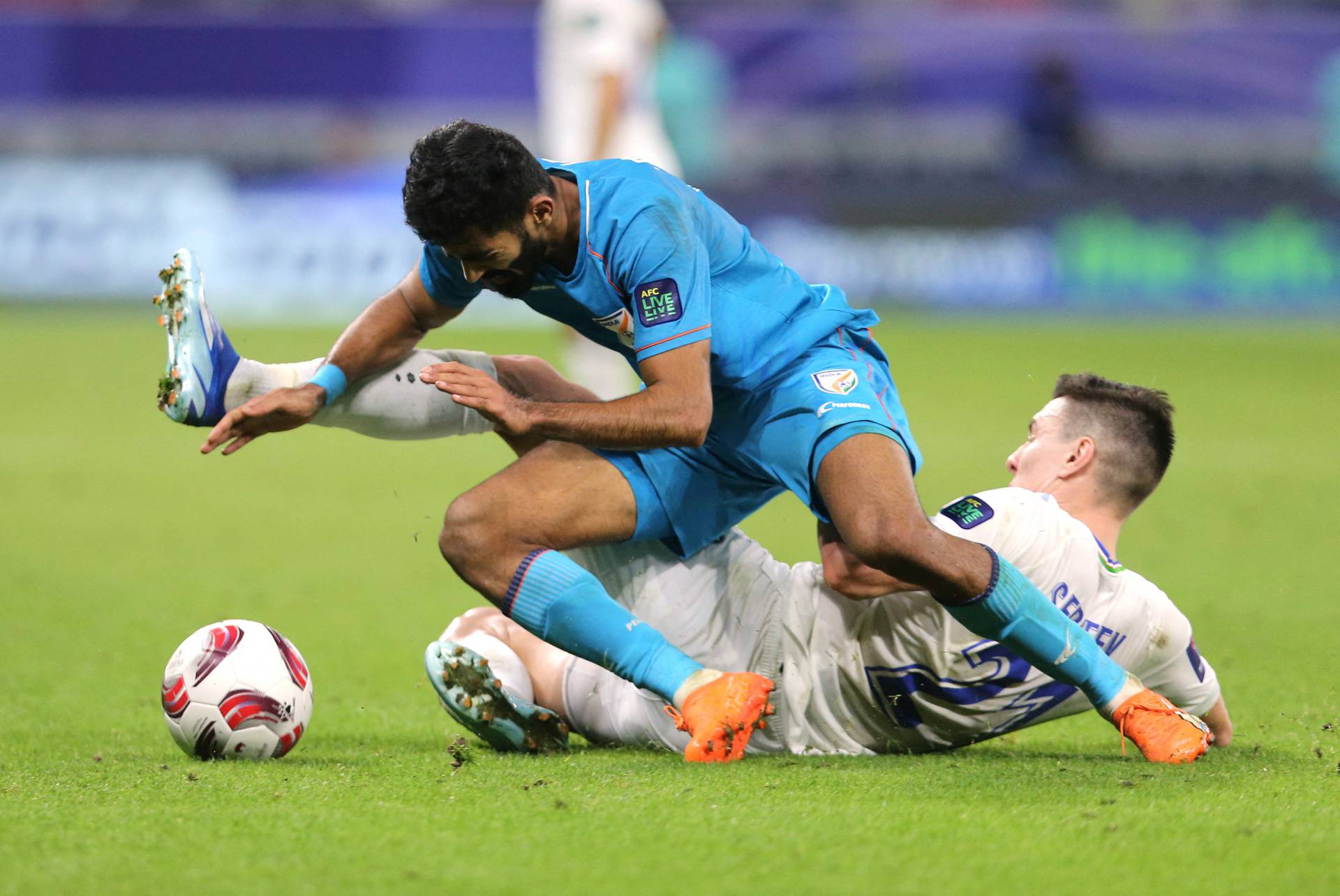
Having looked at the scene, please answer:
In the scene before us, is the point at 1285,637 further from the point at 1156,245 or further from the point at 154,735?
the point at 1156,245

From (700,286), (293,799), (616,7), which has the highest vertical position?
(616,7)

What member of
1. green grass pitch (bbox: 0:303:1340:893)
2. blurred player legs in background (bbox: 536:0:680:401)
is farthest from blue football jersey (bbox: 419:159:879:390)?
blurred player legs in background (bbox: 536:0:680:401)

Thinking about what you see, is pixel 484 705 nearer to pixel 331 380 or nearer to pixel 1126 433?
pixel 331 380

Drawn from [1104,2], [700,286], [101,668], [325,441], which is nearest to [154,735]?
[101,668]

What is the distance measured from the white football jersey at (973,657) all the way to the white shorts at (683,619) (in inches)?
4.5

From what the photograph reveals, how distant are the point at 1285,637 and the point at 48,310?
42.2ft

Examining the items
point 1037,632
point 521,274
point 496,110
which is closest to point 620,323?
point 521,274

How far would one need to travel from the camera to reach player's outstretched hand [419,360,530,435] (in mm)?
3250

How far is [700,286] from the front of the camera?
3.36 meters

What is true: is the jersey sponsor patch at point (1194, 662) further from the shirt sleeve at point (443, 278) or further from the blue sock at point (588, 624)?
the shirt sleeve at point (443, 278)

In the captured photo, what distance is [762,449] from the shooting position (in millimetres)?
3643

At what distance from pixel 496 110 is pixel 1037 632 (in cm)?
1431

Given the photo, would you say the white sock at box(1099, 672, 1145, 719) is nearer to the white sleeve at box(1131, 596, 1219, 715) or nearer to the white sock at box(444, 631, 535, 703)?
the white sleeve at box(1131, 596, 1219, 715)

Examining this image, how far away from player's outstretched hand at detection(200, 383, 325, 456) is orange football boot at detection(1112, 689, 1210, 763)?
1911 mm
